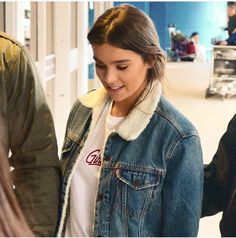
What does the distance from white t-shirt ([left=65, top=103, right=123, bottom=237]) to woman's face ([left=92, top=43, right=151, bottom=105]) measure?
2.9 inches

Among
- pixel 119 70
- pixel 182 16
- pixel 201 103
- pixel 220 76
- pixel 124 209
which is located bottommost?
pixel 201 103

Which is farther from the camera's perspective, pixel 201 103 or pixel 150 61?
pixel 201 103

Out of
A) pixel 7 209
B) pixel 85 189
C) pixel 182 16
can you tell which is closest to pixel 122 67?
pixel 85 189

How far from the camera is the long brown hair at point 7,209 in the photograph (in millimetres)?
533

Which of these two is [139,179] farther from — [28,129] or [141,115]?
[28,129]

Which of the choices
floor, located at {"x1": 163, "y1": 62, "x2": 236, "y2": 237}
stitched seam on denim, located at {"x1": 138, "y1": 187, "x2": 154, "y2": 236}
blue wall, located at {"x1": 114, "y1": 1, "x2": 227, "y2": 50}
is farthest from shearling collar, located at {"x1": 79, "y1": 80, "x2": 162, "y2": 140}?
blue wall, located at {"x1": 114, "y1": 1, "x2": 227, "y2": 50}

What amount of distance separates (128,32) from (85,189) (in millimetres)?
310

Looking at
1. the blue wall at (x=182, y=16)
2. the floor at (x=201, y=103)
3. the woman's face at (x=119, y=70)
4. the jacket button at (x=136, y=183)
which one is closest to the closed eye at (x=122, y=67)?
the woman's face at (x=119, y=70)

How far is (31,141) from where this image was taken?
0.80 meters

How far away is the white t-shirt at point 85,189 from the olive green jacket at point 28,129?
60mm

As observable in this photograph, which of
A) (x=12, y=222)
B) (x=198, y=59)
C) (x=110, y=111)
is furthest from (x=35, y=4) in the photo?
(x=198, y=59)

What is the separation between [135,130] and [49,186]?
0.19 metres

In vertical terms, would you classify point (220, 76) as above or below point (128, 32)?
below

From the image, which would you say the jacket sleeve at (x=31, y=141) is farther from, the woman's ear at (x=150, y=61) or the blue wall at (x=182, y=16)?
the blue wall at (x=182, y=16)
